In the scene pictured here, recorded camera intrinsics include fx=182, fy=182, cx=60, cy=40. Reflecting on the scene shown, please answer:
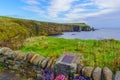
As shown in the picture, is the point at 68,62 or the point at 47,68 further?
the point at 47,68

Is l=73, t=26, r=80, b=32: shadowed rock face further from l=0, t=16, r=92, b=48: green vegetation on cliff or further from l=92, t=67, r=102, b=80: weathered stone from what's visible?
l=92, t=67, r=102, b=80: weathered stone

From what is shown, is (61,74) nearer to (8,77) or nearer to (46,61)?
(46,61)

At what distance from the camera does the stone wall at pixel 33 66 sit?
645 cm

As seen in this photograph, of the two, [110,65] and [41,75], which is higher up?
[110,65]

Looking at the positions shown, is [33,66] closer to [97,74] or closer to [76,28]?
[97,74]

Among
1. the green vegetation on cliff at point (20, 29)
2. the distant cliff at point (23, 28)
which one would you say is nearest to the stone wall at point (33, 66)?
the green vegetation on cliff at point (20, 29)

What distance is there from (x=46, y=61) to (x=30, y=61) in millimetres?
953

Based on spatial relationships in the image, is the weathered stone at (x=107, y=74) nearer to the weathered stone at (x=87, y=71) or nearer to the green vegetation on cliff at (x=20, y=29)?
the weathered stone at (x=87, y=71)

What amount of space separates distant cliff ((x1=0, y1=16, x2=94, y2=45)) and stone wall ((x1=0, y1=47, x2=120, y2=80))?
20.3 ft

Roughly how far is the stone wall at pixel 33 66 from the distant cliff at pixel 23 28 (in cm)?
617

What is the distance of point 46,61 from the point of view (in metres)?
7.93

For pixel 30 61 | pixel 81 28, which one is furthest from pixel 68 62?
pixel 81 28

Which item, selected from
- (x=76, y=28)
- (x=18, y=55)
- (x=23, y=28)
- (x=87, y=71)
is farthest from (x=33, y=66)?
(x=76, y=28)

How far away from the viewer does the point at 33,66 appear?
8.38 m
